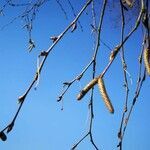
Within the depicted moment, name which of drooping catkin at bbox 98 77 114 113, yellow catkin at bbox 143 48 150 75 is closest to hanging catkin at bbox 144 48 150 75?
yellow catkin at bbox 143 48 150 75

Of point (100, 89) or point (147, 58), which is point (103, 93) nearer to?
point (100, 89)

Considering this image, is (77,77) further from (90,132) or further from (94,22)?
(94,22)

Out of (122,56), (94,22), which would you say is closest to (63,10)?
(94,22)

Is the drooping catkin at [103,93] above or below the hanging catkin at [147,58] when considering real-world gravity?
below

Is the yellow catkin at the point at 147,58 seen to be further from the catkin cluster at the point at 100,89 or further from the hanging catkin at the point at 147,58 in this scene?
the catkin cluster at the point at 100,89

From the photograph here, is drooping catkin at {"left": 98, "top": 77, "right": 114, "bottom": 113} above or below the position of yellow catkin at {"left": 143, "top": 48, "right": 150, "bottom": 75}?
below

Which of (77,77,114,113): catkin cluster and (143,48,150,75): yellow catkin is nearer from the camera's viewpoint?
(77,77,114,113): catkin cluster

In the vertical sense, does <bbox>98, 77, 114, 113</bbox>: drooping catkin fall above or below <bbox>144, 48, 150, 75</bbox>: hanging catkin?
below

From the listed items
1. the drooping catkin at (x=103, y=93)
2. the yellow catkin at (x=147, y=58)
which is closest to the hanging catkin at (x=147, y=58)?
the yellow catkin at (x=147, y=58)

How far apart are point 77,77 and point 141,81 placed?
28cm

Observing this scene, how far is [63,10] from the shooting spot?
2.88 meters

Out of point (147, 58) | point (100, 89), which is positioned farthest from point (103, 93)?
point (147, 58)

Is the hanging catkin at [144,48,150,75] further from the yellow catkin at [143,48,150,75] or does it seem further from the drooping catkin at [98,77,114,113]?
the drooping catkin at [98,77,114,113]

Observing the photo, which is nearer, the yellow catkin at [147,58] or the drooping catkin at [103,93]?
the drooping catkin at [103,93]
